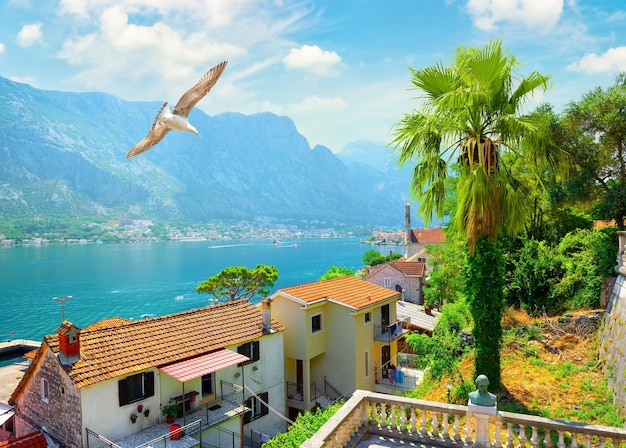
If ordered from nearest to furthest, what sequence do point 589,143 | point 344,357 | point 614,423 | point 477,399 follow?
point 477,399 → point 614,423 → point 589,143 → point 344,357

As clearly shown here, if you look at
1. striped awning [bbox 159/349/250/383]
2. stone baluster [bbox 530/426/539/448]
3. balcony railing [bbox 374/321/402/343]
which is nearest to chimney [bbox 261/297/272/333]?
striped awning [bbox 159/349/250/383]

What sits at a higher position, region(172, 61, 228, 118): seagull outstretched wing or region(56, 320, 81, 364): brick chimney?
region(172, 61, 228, 118): seagull outstretched wing

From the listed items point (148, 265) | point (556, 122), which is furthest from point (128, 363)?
point (148, 265)

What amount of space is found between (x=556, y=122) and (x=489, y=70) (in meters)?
9.30

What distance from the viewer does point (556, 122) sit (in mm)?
16625

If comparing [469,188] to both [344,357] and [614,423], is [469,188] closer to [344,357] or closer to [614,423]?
[614,423]

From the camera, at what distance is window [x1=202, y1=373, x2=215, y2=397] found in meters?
19.5

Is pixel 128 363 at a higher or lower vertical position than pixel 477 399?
lower

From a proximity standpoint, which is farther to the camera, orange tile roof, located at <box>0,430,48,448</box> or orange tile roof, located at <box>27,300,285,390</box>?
orange tile roof, located at <box>27,300,285,390</box>

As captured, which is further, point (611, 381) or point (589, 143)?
point (589, 143)

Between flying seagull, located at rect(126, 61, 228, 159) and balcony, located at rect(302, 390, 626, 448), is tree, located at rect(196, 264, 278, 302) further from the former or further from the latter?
flying seagull, located at rect(126, 61, 228, 159)

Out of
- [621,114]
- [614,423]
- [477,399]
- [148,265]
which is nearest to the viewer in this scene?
[477,399]

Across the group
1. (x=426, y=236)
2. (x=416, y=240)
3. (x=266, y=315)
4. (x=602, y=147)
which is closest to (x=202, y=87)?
(x=602, y=147)

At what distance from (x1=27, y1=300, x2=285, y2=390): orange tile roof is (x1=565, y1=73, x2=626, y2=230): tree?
50.6 ft
